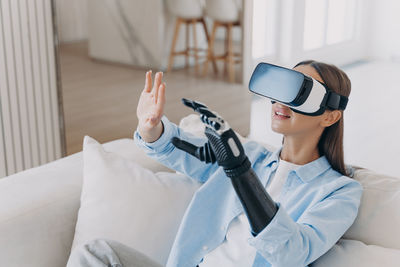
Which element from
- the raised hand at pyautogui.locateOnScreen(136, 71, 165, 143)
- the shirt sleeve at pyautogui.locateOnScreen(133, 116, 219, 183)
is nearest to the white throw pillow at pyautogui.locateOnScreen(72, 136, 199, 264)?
the shirt sleeve at pyautogui.locateOnScreen(133, 116, 219, 183)

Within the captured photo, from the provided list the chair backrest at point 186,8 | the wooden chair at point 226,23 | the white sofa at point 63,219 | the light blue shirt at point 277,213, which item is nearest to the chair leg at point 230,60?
the wooden chair at point 226,23

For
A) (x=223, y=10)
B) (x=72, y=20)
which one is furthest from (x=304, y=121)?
(x=223, y=10)

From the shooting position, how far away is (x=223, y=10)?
343cm

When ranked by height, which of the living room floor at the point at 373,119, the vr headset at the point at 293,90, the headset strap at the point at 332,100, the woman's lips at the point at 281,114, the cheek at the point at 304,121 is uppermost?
the vr headset at the point at 293,90

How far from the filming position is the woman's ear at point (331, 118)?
1360 mm

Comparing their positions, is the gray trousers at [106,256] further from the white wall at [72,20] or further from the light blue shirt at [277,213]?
the white wall at [72,20]

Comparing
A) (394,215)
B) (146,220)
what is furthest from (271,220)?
(146,220)

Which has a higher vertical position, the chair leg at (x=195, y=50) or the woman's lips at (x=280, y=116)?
the woman's lips at (x=280, y=116)

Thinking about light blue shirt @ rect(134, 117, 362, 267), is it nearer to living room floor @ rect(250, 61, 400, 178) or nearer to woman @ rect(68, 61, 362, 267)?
woman @ rect(68, 61, 362, 267)

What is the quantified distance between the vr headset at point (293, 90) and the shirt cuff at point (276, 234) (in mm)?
257

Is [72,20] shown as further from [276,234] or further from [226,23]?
[276,234]

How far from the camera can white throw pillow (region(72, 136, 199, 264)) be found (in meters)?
1.50

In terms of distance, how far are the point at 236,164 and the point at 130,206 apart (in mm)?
593

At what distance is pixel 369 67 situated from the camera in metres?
3.62
